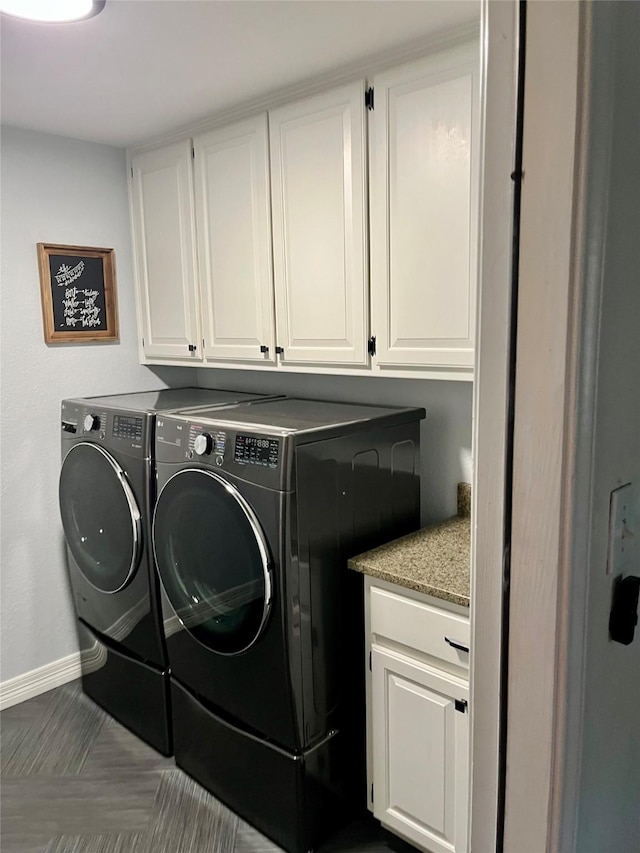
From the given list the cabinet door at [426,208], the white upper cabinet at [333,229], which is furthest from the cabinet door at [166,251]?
the cabinet door at [426,208]

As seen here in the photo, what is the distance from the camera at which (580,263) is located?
677 millimetres

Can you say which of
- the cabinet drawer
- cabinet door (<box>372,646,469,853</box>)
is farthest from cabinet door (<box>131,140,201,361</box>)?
cabinet door (<box>372,646,469,853</box>)

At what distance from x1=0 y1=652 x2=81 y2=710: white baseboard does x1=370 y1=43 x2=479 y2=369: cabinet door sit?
208cm

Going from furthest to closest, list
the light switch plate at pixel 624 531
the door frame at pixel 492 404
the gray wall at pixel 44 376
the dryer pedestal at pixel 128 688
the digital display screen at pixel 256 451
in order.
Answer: the gray wall at pixel 44 376 → the dryer pedestal at pixel 128 688 → the digital display screen at pixel 256 451 → the light switch plate at pixel 624 531 → the door frame at pixel 492 404

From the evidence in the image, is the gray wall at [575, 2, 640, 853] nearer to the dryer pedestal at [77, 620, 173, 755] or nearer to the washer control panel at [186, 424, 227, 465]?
the washer control panel at [186, 424, 227, 465]

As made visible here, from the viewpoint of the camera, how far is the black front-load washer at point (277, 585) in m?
1.79

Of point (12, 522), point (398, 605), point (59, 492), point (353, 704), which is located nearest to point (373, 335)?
point (398, 605)

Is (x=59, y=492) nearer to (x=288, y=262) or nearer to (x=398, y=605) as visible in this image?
(x=288, y=262)

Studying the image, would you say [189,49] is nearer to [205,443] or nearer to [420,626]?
[205,443]

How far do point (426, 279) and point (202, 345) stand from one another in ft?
3.65

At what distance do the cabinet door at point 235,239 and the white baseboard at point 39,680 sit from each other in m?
1.58

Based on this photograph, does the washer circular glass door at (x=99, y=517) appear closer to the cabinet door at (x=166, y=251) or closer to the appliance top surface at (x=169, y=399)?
the appliance top surface at (x=169, y=399)

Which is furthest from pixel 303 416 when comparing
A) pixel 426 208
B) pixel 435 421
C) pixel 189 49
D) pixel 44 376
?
pixel 44 376

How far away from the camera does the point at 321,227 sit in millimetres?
2111
